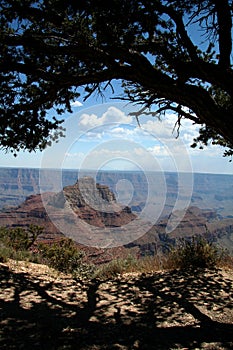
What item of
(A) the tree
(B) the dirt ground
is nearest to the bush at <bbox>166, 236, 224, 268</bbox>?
(B) the dirt ground

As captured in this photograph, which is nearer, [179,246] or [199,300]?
[199,300]

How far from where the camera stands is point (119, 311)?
558cm

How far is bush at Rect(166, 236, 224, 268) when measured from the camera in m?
8.70

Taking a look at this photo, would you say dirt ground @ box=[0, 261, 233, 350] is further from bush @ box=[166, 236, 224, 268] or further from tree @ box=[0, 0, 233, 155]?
tree @ box=[0, 0, 233, 155]

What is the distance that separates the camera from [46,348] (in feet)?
12.8

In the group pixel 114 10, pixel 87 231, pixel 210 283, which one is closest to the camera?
pixel 114 10

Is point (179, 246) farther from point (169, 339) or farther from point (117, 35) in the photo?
point (117, 35)

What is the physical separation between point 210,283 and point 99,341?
158 inches

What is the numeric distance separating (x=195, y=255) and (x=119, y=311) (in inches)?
156

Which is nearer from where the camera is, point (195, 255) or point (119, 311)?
point (119, 311)

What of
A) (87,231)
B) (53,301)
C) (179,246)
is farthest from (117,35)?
(87,231)

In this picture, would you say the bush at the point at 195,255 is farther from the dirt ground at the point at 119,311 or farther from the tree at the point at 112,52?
the tree at the point at 112,52

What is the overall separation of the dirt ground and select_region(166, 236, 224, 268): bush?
486 mm

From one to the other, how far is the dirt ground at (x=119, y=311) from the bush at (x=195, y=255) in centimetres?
49
